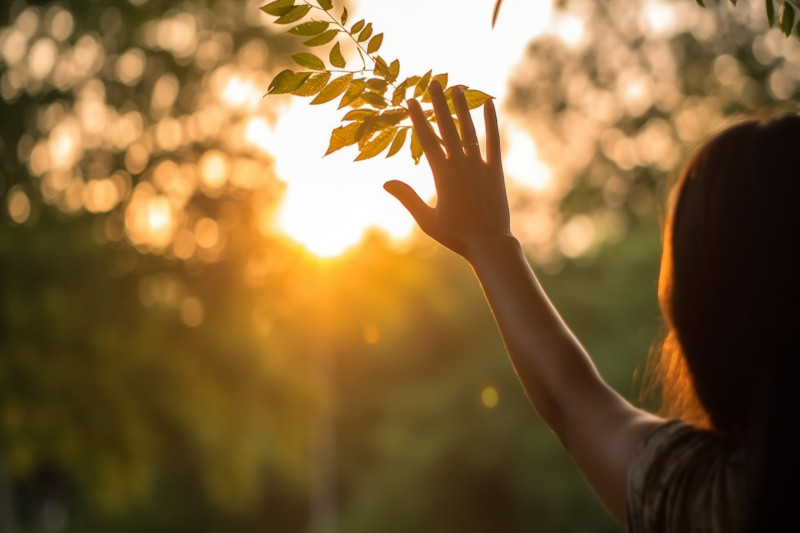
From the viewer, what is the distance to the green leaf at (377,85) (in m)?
1.55

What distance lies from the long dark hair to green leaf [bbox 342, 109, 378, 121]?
51 centimetres

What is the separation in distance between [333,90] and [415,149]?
178mm

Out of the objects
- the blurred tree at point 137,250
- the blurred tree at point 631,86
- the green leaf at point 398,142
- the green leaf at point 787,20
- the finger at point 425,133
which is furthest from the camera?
the blurred tree at point 631,86

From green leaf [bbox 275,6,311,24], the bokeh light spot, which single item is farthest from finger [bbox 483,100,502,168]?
the bokeh light spot

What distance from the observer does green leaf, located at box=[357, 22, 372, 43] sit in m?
1.59

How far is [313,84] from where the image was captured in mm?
1533

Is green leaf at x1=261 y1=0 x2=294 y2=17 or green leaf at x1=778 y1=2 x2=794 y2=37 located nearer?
green leaf at x1=261 y1=0 x2=294 y2=17

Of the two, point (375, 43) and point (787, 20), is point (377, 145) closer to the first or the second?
point (375, 43)

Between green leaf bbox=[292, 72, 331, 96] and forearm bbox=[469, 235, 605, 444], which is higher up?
green leaf bbox=[292, 72, 331, 96]

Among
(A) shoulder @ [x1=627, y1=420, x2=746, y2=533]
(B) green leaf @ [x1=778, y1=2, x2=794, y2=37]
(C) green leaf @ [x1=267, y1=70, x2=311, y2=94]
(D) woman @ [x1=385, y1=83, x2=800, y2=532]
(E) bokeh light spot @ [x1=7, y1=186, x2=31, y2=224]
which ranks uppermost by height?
(E) bokeh light spot @ [x1=7, y1=186, x2=31, y2=224]

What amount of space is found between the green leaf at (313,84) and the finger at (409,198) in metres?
0.19

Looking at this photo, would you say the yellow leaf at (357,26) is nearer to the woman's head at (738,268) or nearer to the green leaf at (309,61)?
the green leaf at (309,61)

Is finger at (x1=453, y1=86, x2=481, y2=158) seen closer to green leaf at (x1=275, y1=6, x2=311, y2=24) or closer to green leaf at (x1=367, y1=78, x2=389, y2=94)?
green leaf at (x1=367, y1=78, x2=389, y2=94)

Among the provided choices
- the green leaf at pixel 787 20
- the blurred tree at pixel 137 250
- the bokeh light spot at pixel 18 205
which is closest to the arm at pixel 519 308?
the green leaf at pixel 787 20
